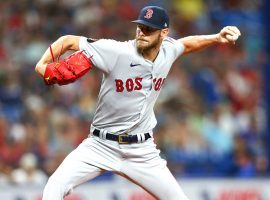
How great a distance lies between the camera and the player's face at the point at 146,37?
278 inches

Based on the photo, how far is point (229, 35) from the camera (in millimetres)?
7281

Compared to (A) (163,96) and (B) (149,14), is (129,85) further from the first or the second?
(A) (163,96)

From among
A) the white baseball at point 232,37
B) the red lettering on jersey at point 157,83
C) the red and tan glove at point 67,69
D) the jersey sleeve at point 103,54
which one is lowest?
the red lettering on jersey at point 157,83

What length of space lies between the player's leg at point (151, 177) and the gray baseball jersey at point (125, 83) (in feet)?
0.79

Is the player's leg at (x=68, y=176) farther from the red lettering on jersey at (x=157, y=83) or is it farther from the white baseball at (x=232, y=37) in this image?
the white baseball at (x=232, y=37)

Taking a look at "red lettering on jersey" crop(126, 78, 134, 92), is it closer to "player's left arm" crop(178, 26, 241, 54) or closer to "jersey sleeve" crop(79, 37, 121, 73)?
"jersey sleeve" crop(79, 37, 121, 73)

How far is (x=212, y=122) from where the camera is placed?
1297cm

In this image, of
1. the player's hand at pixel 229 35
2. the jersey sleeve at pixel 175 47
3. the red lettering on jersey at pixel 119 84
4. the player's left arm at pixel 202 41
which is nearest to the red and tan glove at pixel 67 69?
the red lettering on jersey at pixel 119 84

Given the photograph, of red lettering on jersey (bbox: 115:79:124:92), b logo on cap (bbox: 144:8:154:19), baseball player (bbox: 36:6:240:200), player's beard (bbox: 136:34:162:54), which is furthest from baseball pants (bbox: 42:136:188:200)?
b logo on cap (bbox: 144:8:154:19)

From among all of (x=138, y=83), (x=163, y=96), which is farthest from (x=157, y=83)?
(x=163, y=96)

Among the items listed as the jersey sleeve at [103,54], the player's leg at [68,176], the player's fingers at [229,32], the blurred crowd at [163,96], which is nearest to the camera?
the player's leg at [68,176]

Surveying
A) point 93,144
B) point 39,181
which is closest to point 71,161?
point 93,144

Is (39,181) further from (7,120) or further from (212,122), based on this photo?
→ (212,122)

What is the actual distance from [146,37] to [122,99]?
52cm
